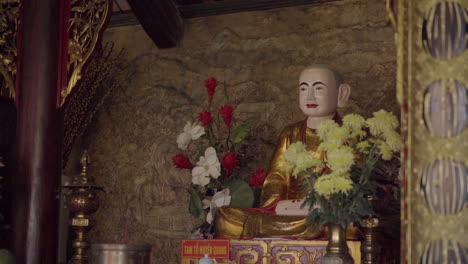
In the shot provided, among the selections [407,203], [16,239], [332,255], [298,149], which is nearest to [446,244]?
[407,203]

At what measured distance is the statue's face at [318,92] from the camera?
5.02m

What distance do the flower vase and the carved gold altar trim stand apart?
711 millimetres

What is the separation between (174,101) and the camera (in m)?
6.25

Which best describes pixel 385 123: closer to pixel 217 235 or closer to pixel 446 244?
pixel 446 244

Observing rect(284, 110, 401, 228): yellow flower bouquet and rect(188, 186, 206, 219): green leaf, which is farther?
rect(188, 186, 206, 219): green leaf

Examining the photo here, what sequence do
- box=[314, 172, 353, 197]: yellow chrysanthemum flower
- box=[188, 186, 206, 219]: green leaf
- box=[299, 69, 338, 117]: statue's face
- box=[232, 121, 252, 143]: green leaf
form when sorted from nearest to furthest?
box=[314, 172, 353, 197]: yellow chrysanthemum flower
box=[299, 69, 338, 117]: statue's face
box=[188, 186, 206, 219]: green leaf
box=[232, 121, 252, 143]: green leaf

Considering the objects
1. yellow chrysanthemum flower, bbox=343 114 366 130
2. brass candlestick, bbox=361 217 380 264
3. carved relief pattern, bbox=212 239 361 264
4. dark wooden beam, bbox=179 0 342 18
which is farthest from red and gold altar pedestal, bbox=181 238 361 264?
dark wooden beam, bbox=179 0 342 18

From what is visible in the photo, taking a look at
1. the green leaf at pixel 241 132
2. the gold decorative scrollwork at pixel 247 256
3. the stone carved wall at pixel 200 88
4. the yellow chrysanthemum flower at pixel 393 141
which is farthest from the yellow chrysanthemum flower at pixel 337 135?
the stone carved wall at pixel 200 88

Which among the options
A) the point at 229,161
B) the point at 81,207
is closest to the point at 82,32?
the point at 81,207

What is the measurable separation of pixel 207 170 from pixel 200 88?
1258mm

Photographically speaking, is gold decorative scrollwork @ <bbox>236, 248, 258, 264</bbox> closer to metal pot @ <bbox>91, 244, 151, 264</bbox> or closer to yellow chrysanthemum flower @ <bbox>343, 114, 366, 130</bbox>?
metal pot @ <bbox>91, 244, 151, 264</bbox>

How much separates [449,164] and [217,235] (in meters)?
2.12

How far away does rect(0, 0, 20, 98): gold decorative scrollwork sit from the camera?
4738 millimetres

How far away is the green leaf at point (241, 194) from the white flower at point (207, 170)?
0.58ft
